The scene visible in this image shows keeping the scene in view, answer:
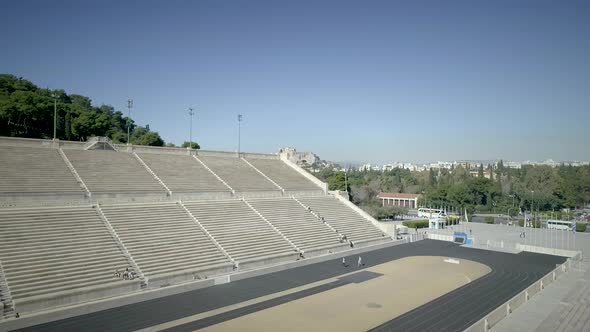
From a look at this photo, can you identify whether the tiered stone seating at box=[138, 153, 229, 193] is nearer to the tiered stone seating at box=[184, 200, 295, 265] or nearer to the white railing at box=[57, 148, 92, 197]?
the tiered stone seating at box=[184, 200, 295, 265]

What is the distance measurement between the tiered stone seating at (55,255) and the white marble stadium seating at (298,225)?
1374 cm

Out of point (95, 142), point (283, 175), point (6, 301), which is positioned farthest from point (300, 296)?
point (283, 175)

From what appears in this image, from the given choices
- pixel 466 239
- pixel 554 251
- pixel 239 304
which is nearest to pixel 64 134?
pixel 239 304

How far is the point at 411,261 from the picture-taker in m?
30.1

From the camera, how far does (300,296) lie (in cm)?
2078

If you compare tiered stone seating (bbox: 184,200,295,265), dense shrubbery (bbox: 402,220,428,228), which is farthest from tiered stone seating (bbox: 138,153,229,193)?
dense shrubbery (bbox: 402,220,428,228)

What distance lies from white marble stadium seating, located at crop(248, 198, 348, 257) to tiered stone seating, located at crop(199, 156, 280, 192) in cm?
247

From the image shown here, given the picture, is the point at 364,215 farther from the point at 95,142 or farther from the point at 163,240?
the point at 95,142

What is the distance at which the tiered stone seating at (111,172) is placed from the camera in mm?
29516

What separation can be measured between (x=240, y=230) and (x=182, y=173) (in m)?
10.6

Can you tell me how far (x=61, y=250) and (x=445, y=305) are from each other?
69.7 feet

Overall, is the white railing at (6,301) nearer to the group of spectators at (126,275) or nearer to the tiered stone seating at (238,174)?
the group of spectators at (126,275)

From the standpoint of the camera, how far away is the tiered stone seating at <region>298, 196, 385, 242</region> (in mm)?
36219

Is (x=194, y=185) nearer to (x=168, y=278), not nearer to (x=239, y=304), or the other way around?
(x=168, y=278)
